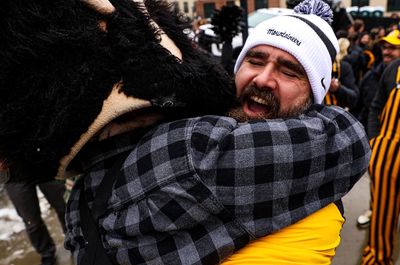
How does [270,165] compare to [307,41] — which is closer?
[270,165]

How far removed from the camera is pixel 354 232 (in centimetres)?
349

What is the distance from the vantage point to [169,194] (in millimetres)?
878

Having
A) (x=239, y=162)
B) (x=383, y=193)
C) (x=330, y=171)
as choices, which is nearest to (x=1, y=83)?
(x=239, y=162)

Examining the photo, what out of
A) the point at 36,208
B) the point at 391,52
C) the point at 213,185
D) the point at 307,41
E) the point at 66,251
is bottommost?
the point at 66,251

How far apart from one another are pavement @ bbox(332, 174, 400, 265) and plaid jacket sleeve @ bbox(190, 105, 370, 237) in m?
2.42

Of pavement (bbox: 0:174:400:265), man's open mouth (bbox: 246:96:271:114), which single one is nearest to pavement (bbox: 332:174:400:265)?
pavement (bbox: 0:174:400:265)

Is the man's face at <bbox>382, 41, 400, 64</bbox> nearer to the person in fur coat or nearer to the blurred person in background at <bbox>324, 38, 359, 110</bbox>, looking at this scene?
the blurred person in background at <bbox>324, 38, 359, 110</bbox>

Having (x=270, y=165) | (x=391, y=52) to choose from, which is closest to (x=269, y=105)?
(x=270, y=165)

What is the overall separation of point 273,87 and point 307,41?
225mm

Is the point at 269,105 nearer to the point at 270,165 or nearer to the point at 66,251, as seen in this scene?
the point at 270,165

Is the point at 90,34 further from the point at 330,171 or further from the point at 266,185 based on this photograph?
the point at 330,171

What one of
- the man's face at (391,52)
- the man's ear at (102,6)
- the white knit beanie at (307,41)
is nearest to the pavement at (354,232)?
the man's face at (391,52)

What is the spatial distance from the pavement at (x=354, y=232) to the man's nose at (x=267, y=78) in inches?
90.6

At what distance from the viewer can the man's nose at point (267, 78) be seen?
130 centimetres
